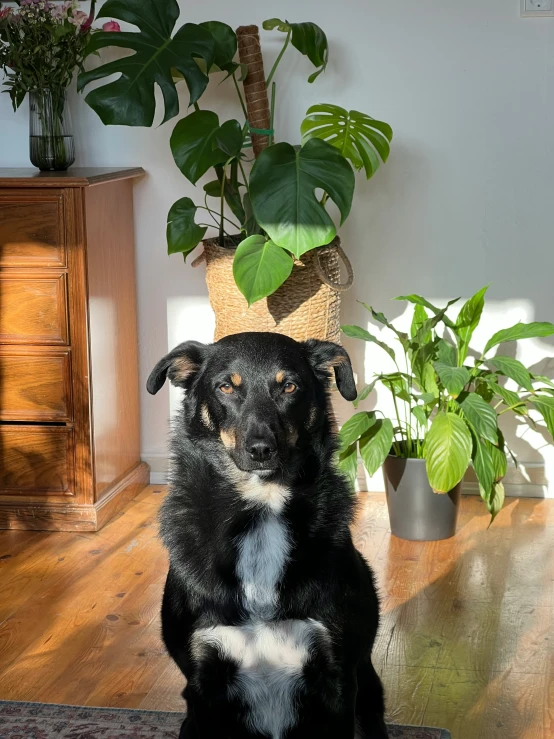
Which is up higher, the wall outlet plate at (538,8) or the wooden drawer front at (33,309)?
the wall outlet plate at (538,8)

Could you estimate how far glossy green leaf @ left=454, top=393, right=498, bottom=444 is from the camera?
306 centimetres

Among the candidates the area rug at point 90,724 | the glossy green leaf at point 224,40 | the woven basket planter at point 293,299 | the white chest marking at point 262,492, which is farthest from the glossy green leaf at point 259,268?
the area rug at point 90,724

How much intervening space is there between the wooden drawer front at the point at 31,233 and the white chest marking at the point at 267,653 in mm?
1826

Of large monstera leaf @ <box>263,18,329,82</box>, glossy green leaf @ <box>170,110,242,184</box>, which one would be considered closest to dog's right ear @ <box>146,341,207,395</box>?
glossy green leaf @ <box>170,110,242,184</box>

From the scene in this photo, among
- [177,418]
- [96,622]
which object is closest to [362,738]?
[177,418]

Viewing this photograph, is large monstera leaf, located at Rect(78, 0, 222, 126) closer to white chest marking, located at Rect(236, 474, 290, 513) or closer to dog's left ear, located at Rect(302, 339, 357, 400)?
dog's left ear, located at Rect(302, 339, 357, 400)

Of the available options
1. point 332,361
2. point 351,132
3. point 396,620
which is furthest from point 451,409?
point 332,361

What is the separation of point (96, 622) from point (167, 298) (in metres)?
1.48

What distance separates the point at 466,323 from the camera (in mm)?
3371

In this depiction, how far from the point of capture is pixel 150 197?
3.83m

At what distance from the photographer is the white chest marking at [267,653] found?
181 centimetres

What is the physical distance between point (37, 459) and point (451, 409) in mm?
1415

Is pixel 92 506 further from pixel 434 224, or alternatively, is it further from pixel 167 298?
pixel 434 224

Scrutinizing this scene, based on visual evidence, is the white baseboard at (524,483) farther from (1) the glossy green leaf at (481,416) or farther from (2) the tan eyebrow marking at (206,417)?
(2) the tan eyebrow marking at (206,417)
